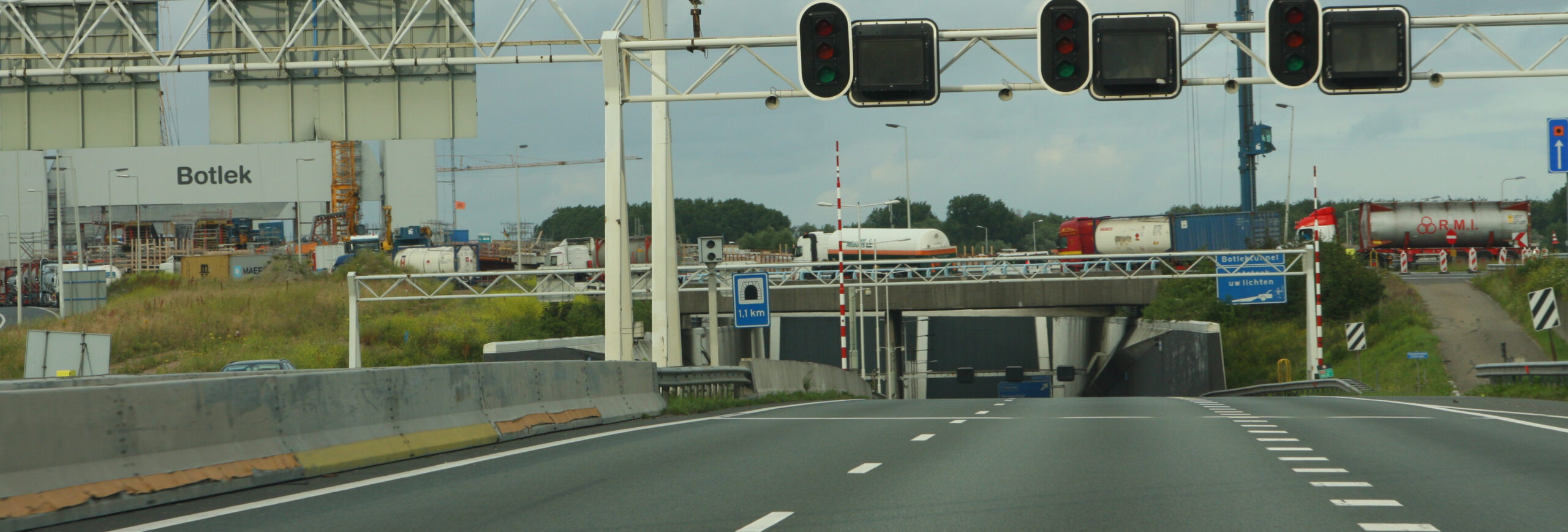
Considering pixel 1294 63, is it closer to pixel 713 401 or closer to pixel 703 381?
pixel 713 401

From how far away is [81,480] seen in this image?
7.28 m

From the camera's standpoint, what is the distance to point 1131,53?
16172mm

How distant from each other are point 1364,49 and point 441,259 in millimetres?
71702

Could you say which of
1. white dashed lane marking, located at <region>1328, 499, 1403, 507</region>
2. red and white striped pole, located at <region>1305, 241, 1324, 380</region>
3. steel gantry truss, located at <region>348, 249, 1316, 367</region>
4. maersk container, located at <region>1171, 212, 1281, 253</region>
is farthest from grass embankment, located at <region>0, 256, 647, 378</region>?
white dashed lane marking, located at <region>1328, 499, 1403, 507</region>

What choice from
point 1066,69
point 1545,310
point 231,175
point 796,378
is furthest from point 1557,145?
point 231,175

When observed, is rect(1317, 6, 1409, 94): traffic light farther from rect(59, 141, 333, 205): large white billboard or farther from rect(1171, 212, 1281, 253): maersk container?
rect(59, 141, 333, 205): large white billboard

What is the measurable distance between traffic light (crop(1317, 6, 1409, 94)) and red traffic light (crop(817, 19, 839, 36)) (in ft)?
19.6

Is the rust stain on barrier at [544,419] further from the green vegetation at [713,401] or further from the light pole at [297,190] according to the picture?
the light pole at [297,190]

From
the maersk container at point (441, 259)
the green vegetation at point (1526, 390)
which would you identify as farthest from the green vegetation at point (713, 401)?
the maersk container at point (441, 259)

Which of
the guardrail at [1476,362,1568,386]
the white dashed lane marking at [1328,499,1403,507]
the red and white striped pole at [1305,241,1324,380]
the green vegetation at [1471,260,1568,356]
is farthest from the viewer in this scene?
the red and white striped pole at [1305,241,1324,380]

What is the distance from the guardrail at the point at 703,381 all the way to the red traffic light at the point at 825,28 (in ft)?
17.6

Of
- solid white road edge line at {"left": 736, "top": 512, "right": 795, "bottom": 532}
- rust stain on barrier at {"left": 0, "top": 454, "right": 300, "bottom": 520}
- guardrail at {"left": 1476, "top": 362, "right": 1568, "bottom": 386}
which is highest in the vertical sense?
rust stain on barrier at {"left": 0, "top": 454, "right": 300, "bottom": 520}

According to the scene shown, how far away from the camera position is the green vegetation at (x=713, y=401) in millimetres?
18625

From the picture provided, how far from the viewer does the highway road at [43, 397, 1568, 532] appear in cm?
715
